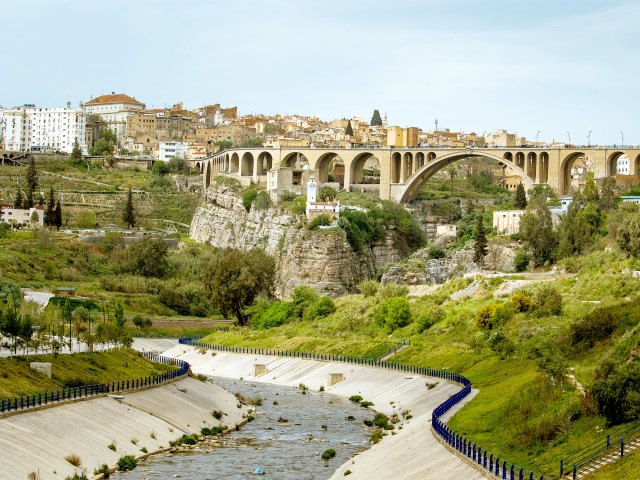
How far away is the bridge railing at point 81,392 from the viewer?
120ft

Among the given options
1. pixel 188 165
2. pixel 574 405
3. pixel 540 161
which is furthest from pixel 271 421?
pixel 188 165

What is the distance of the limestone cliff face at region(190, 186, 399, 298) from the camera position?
345ft

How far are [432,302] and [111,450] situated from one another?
40.0 meters

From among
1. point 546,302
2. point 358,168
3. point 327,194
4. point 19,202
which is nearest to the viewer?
point 546,302

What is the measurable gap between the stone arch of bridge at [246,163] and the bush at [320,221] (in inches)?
1190

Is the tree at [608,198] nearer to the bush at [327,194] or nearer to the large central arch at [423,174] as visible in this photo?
the large central arch at [423,174]

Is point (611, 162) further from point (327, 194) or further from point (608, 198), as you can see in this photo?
point (327, 194)

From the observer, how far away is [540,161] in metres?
112

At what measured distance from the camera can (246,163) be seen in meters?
140

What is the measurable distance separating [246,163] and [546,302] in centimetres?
8315

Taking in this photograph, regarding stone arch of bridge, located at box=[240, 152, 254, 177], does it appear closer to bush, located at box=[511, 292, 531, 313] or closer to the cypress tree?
the cypress tree

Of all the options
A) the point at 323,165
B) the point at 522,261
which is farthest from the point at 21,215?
the point at 522,261

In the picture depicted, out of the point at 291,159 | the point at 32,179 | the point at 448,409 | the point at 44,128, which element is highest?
the point at 44,128

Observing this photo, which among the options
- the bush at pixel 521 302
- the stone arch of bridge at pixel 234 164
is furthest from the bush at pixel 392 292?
the stone arch of bridge at pixel 234 164
